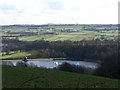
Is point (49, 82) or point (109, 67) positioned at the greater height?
point (49, 82)

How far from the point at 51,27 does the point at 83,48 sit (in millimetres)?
48695

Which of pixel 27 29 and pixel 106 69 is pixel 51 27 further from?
pixel 106 69

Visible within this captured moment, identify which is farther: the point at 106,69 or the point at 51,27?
the point at 51,27

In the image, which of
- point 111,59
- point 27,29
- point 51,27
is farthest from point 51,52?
point 51,27

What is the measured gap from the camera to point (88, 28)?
3324 inches

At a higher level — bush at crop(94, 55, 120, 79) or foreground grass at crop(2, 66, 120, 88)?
foreground grass at crop(2, 66, 120, 88)

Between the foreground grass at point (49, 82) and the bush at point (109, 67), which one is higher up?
the foreground grass at point (49, 82)

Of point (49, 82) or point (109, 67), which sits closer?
point (49, 82)

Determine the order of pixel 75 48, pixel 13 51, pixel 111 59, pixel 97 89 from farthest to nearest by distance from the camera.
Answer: pixel 75 48 → pixel 13 51 → pixel 111 59 → pixel 97 89

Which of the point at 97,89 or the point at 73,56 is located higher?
the point at 97,89

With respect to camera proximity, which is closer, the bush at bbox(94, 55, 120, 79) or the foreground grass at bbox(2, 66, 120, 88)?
the foreground grass at bbox(2, 66, 120, 88)

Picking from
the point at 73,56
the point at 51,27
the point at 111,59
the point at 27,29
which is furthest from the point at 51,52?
the point at 51,27

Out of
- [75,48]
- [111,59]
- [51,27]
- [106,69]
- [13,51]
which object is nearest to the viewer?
[106,69]

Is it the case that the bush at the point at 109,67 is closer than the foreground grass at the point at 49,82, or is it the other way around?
the foreground grass at the point at 49,82
